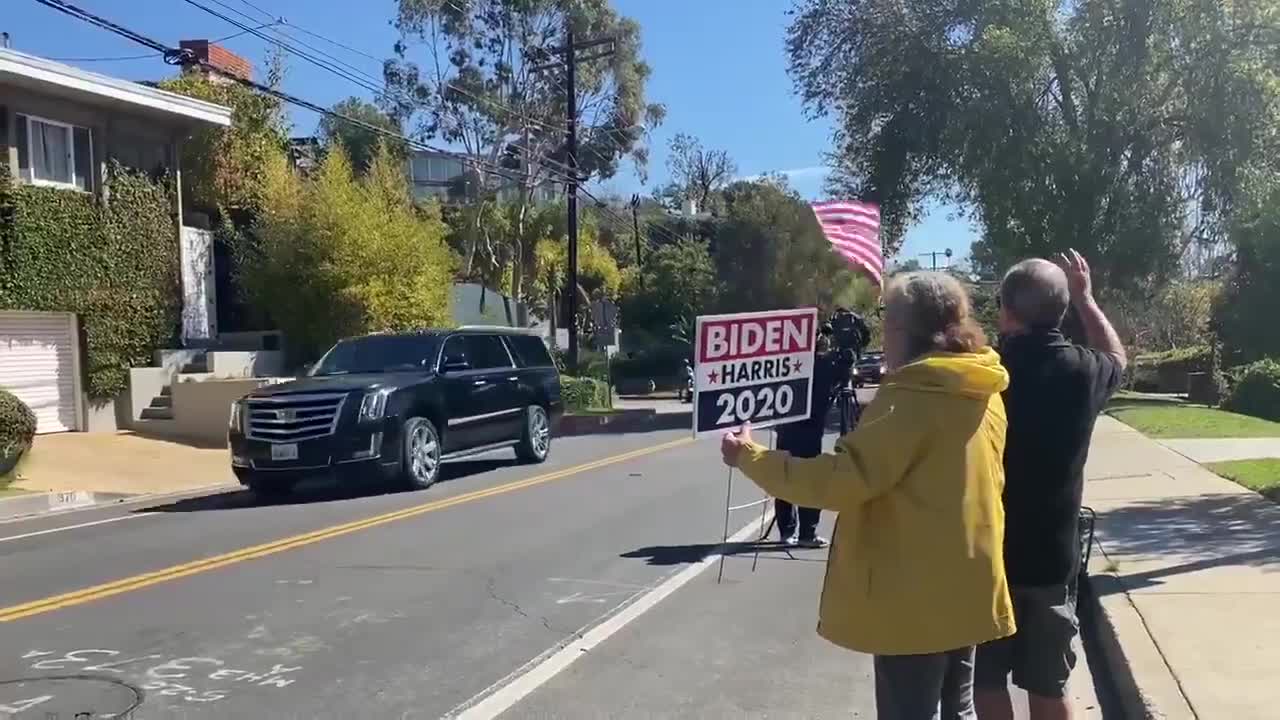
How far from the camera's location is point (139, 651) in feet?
23.3

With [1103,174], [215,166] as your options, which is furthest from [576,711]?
[215,166]

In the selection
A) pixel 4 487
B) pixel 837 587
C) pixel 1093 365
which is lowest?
pixel 4 487

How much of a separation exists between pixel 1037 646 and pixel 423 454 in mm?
11703

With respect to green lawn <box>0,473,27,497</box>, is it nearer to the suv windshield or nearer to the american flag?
the suv windshield

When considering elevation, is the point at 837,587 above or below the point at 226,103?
below

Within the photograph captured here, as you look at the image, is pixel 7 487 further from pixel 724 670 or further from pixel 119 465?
pixel 724 670

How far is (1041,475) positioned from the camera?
420 cm

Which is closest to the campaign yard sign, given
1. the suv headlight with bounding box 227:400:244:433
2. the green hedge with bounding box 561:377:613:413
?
the suv headlight with bounding box 227:400:244:433

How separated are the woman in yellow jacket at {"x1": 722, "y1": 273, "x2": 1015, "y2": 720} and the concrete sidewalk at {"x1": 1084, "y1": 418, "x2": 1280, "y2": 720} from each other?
8.29 ft

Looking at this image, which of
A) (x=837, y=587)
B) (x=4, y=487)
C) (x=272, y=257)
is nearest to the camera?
(x=837, y=587)

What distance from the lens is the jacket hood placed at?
343 cm

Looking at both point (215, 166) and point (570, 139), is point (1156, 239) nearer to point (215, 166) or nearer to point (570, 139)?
point (570, 139)

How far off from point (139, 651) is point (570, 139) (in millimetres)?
27805

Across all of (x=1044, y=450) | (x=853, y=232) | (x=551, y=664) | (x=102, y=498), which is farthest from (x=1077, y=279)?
(x=102, y=498)
